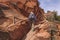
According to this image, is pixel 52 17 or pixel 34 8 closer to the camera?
pixel 34 8

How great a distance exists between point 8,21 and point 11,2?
2.56 metres

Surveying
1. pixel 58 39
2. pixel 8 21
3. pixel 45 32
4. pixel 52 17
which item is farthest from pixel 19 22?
pixel 52 17

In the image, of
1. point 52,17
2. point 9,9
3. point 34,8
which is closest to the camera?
point 9,9

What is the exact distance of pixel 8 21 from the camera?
24453 mm

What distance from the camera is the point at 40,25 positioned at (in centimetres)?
2495

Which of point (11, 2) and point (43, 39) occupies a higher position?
point (11, 2)

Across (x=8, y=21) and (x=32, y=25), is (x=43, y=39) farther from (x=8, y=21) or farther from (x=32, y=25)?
(x=8, y=21)

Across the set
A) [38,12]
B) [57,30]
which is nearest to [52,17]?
[38,12]

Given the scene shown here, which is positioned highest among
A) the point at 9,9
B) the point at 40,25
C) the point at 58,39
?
the point at 9,9

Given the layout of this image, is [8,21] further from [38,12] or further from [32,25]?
[38,12]

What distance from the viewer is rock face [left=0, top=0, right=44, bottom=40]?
24.1 meters

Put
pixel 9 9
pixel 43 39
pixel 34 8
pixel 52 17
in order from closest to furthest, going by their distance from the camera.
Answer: pixel 43 39, pixel 9 9, pixel 34 8, pixel 52 17

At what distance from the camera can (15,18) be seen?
24875mm

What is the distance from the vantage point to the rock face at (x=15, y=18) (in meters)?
24.1
